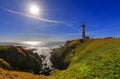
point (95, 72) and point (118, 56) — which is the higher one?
point (118, 56)

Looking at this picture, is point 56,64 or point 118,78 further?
point 56,64

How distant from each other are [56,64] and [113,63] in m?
37.8

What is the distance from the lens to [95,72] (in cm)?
2569

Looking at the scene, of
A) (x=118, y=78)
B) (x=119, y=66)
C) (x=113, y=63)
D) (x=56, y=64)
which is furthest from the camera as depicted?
(x=56, y=64)

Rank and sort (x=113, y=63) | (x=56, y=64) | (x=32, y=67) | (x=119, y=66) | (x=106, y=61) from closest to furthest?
(x=119, y=66) < (x=113, y=63) < (x=106, y=61) < (x=32, y=67) < (x=56, y=64)

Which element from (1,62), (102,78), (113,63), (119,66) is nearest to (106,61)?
(113,63)

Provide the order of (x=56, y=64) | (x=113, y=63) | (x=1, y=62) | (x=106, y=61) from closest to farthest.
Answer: (x=113, y=63)
(x=106, y=61)
(x=1, y=62)
(x=56, y=64)

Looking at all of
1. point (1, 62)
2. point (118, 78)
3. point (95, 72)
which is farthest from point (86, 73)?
point (1, 62)

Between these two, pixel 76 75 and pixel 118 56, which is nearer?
pixel 76 75

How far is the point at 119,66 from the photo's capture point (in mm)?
25469

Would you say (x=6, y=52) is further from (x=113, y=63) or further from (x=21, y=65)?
(x=113, y=63)

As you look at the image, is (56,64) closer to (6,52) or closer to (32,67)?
(32,67)

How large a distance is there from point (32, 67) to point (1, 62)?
38.2 ft

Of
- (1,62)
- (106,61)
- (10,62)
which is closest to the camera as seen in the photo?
(106,61)
